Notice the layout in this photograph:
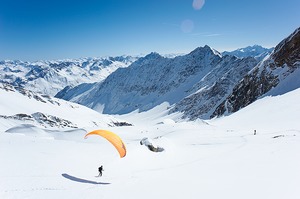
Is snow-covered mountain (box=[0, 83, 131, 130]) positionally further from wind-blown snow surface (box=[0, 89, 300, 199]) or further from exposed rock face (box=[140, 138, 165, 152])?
exposed rock face (box=[140, 138, 165, 152])

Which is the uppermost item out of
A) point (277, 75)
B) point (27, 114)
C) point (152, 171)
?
point (277, 75)

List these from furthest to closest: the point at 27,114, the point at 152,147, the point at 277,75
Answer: the point at 27,114 → the point at 277,75 → the point at 152,147

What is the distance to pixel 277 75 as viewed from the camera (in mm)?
69438

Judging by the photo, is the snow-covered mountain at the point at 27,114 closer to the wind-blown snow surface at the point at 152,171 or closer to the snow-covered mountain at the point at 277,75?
the wind-blown snow surface at the point at 152,171

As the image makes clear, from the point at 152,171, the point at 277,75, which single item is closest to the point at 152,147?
the point at 152,171

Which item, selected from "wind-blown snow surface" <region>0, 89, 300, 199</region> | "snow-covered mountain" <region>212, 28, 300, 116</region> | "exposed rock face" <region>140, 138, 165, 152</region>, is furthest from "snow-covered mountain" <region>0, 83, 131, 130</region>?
"snow-covered mountain" <region>212, 28, 300, 116</region>

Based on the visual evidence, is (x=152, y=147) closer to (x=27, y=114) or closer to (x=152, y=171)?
(x=152, y=171)

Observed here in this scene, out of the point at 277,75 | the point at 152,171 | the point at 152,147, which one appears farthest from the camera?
the point at 277,75

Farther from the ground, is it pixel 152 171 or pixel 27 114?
pixel 27 114

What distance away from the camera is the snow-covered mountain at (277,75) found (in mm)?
63031

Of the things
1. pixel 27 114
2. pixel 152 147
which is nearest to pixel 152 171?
pixel 152 147

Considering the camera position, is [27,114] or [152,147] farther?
[27,114]

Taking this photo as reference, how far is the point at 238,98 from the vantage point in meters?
87.9

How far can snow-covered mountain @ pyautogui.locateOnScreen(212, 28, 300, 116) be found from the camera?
207ft
